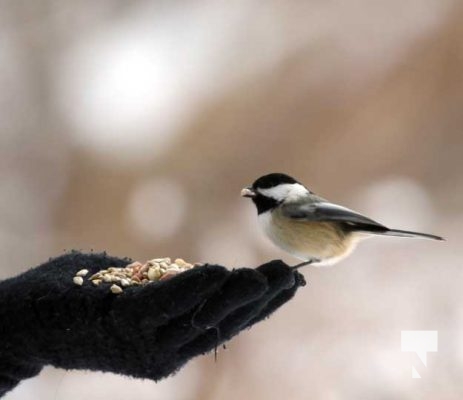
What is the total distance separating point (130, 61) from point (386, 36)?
809 mm

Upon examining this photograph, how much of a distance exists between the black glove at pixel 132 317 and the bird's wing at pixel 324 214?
188mm

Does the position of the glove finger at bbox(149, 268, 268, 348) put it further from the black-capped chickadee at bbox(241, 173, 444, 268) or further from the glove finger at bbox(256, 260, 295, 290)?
the black-capped chickadee at bbox(241, 173, 444, 268)

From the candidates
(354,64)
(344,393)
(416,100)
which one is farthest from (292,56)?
(344,393)

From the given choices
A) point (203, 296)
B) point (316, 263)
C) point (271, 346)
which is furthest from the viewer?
point (271, 346)

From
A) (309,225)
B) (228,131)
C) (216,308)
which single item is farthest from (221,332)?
(228,131)

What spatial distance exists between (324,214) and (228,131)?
1.00m

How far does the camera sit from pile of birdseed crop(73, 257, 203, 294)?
1036 millimetres

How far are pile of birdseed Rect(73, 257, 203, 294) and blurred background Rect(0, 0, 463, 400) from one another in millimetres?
984

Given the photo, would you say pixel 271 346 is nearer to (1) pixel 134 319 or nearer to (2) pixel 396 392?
(2) pixel 396 392

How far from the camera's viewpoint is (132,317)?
0.94 m

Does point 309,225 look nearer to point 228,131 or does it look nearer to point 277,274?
point 277,274

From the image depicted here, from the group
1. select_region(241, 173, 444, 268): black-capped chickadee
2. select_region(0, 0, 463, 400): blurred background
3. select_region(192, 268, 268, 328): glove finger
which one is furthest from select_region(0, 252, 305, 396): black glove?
select_region(0, 0, 463, 400): blurred background

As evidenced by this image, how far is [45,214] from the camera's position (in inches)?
86.9

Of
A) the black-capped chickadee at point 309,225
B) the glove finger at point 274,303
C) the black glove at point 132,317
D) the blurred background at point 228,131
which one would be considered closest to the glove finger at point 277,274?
the black glove at point 132,317
